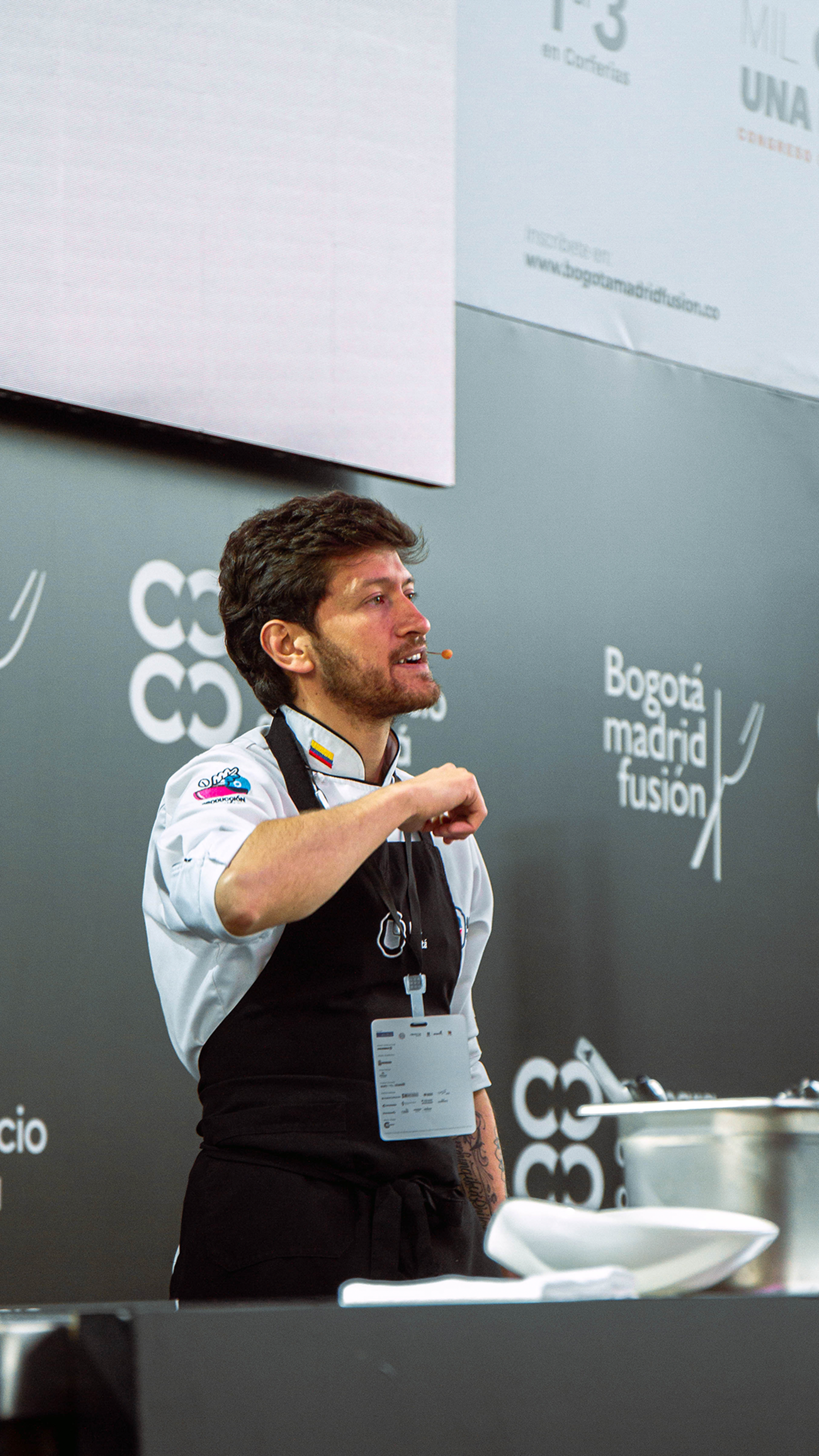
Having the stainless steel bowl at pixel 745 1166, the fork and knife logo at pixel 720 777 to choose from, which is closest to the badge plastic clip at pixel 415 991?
the stainless steel bowl at pixel 745 1166

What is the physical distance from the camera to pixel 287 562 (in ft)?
5.63

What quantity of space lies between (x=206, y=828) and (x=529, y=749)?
1331mm

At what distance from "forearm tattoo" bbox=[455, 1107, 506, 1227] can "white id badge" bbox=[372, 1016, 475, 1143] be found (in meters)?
0.04

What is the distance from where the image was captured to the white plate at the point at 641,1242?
688mm

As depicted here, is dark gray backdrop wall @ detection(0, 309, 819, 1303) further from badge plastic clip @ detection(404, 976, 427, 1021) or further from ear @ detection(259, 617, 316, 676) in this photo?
badge plastic clip @ detection(404, 976, 427, 1021)

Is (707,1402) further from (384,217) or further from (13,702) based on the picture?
(384,217)

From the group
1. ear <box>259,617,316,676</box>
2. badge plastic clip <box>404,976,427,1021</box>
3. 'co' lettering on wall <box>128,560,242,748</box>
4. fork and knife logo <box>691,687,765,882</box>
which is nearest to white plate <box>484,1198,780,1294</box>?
badge plastic clip <box>404,976,427,1021</box>

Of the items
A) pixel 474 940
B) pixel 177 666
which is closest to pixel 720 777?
pixel 177 666

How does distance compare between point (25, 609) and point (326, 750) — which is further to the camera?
point (25, 609)

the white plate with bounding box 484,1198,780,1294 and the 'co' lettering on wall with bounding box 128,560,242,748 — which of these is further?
the 'co' lettering on wall with bounding box 128,560,242,748

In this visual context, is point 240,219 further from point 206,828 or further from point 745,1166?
point 745,1166

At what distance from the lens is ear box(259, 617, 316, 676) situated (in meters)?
1.69

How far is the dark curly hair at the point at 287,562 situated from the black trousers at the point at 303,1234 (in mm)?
555

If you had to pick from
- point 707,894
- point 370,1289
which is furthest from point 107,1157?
point 370,1289
